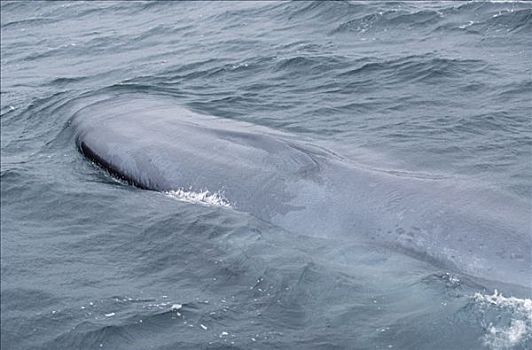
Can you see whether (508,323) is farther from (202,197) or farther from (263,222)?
(202,197)

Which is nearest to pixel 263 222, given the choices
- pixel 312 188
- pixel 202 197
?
pixel 312 188

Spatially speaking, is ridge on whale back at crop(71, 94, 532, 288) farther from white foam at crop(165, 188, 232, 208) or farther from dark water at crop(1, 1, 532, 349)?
dark water at crop(1, 1, 532, 349)

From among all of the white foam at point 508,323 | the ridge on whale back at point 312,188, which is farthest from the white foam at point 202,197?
the white foam at point 508,323

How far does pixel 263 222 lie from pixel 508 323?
17.1 ft

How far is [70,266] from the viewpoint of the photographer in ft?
50.5

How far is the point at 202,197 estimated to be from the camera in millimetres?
16406

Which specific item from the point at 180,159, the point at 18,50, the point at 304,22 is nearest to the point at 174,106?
the point at 180,159

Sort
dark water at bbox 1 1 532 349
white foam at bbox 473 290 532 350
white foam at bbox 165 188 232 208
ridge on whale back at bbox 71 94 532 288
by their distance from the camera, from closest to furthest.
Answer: white foam at bbox 473 290 532 350 < dark water at bbox 1 1 532 349 < ridge on whale back at bbox 71 94 532 288 < white foam at bbox 165 188 232 208

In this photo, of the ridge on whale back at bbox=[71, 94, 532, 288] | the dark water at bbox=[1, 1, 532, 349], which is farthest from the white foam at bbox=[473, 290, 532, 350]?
the ridge on whale back at bbox=[71, 94, 532, 288]

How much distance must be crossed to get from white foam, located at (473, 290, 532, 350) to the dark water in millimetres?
27

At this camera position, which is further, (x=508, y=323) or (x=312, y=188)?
(x=312, y=188)

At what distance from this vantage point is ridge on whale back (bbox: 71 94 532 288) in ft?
42.8

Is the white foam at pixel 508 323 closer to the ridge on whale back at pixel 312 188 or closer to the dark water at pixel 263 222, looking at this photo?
the dark water at pixel 263 222

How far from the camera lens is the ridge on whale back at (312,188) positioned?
13031 mm
